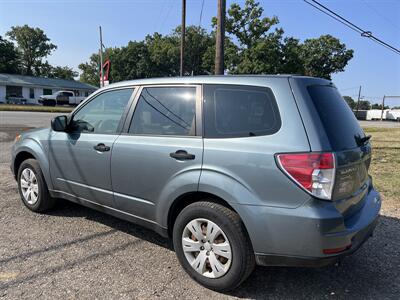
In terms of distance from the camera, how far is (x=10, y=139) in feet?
39.5

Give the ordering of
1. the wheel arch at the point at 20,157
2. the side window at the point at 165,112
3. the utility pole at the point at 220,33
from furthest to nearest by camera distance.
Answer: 1. the utility pole at the point at 220,33
2. the wheel arch at the point at 20,157
3. the side window at the point at 165,112

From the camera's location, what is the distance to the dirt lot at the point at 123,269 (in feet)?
10.6

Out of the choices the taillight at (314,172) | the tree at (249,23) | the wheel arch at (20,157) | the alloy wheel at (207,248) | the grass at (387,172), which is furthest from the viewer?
the tree at (249,23)

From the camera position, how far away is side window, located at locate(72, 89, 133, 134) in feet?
13.5

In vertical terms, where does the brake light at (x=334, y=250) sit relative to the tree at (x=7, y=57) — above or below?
below

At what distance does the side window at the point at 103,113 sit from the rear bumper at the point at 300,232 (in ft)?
6.08

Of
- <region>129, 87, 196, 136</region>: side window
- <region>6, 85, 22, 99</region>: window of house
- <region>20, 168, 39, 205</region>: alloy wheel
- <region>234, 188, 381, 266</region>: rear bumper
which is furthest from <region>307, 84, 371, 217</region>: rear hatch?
<region>6, 85, 22, 99</region>: window of house

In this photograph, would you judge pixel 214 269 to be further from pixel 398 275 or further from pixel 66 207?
pixel 66 207

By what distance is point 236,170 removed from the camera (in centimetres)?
301

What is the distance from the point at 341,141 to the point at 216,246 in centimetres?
134

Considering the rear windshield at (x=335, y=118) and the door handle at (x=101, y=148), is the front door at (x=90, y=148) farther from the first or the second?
the rear windshield at (x=335, y=118)

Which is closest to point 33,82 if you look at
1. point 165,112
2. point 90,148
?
point 90,148

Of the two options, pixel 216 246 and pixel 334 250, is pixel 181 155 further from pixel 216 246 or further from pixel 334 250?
pixel 334 250

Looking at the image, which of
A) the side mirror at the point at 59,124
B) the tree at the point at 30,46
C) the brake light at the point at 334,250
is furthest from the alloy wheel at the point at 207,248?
the tree at the point at 30,46
